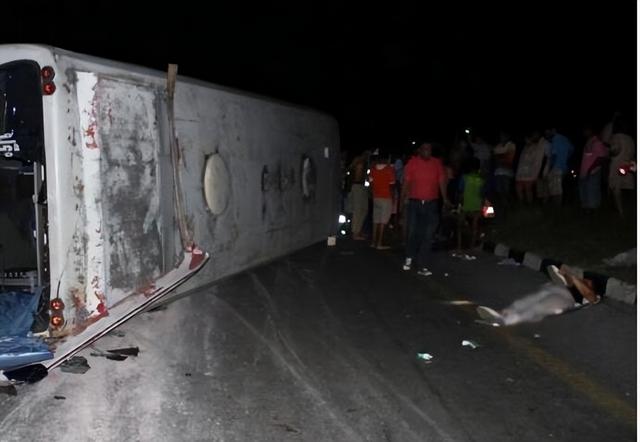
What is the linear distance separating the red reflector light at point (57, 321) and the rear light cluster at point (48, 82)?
1.54m

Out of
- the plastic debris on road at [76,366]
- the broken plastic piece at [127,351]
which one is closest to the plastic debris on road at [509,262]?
the broken plastic piece at [127,351]

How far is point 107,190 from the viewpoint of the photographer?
537 cm

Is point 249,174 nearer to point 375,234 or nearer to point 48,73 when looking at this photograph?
point 48,73

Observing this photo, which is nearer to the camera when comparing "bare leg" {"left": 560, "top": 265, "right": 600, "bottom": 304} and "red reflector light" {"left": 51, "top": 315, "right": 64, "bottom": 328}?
"red reflector light" {"left": 51, "top": 315, "right": 64, "bottom": 328}

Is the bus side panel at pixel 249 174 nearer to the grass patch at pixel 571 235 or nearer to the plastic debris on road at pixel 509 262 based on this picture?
the plastic debris on road at pixel 509 262

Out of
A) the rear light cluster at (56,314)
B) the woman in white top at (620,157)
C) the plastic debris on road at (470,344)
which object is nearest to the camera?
the rear light cluster at (56,314)

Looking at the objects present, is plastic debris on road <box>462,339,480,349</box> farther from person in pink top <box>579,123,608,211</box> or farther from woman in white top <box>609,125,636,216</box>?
person in pink top <box>579,123,608,211</box>

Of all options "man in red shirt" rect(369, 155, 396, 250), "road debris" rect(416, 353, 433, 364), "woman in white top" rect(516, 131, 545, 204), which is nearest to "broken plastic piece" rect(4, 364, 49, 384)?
"road debris" rect(416, 353, 433, 364)

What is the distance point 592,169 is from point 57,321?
31.3 feet

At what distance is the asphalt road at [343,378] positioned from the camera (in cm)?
456

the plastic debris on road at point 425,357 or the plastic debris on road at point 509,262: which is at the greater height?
the plastic debris on road at point 509,262

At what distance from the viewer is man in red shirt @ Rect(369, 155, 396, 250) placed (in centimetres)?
1313

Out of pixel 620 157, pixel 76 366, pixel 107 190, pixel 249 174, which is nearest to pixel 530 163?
pixel 620 157

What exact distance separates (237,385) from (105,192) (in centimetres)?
173
